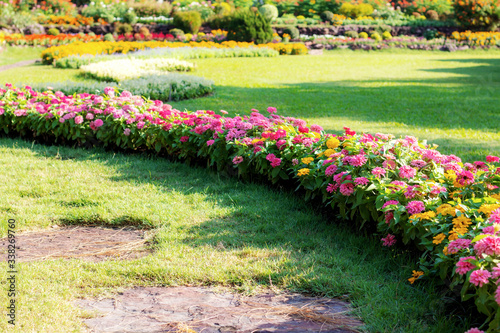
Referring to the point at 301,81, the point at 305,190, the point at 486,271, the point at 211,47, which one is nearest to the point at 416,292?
the point at 486,271

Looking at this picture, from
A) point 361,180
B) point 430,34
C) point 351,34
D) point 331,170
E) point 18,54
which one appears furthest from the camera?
point 430,34

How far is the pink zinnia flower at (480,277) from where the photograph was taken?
6.56 ft

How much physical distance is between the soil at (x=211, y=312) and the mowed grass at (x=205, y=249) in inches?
3.5

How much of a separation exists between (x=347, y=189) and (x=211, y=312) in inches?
50.1

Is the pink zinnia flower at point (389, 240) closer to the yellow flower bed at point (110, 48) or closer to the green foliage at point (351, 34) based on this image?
the yellow flower bed at point (110, 48)

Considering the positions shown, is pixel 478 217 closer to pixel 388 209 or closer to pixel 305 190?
pixel 388 209

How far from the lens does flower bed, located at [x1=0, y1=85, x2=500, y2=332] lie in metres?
2.36

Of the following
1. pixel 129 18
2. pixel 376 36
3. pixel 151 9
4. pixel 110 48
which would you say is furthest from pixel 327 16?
pixel 110 48

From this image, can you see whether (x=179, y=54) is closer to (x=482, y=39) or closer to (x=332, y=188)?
(x=332, y=188)

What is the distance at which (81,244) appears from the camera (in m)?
3.35

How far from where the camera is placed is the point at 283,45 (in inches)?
741

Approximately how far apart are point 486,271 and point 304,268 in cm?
115

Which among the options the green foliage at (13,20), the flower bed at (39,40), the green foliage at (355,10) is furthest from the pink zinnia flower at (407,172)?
the green foliage at (355,10)

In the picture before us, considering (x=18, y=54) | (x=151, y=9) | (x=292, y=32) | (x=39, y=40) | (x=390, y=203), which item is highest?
(x=151, y=9)
